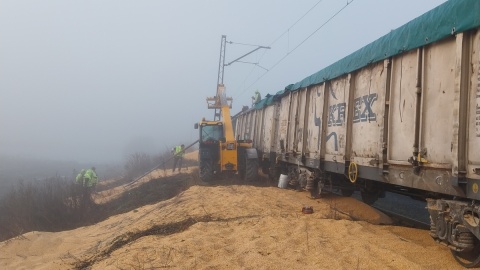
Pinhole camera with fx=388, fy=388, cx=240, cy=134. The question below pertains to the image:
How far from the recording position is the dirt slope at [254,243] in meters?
4.79

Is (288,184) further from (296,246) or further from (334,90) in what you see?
(296,246)

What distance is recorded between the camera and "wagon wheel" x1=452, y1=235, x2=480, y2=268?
4403 mm

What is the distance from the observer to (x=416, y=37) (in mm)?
5500

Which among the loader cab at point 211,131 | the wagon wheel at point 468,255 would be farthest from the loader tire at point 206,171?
the wagon wheel at point 468,255

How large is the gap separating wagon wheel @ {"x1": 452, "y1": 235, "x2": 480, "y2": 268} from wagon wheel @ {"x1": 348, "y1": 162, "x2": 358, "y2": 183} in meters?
2.68

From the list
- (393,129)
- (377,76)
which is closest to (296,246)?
(393,129)

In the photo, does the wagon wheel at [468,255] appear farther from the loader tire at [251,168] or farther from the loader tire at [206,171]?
the loader tire at [206,171]

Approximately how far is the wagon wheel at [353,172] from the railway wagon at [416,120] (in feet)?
0.08

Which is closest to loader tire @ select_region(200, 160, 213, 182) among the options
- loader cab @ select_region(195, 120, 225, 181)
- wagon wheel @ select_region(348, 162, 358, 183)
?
loader cab @ select_region(195, 120, 225, 181)

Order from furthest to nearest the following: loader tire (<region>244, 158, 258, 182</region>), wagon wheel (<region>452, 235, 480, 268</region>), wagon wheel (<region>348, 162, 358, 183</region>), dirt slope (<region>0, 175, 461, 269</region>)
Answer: loader tire (<region>244, 158, 258, 182</region>) → wagon wheel (<region>348, 162, 358, 183</region>) → dirt slope (<region>0, 175, 461, 269</region>) → wagon wheel (<region>452, 235, 480, 268</region>)

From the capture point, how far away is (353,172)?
7.37m

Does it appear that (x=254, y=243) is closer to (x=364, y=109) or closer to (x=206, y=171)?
(x=364, y=109)

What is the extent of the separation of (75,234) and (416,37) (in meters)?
9.76

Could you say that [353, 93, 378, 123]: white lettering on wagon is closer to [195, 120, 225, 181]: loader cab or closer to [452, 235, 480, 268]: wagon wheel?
[452, 235, 480, 268]: wagon wheel
